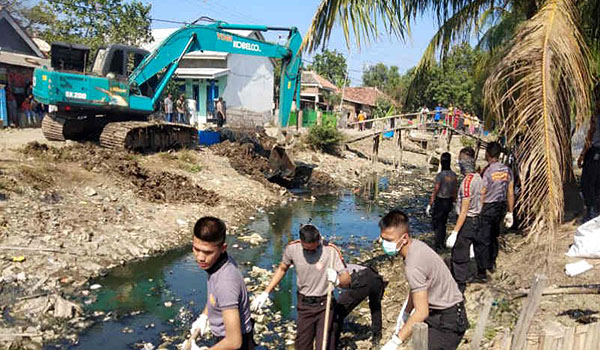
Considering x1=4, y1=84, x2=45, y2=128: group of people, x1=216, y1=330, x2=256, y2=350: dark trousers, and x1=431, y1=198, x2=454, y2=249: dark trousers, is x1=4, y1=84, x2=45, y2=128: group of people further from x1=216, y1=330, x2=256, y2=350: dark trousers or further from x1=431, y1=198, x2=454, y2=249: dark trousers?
x1=216, y1=330, x2=256, y2=350: dark trousers

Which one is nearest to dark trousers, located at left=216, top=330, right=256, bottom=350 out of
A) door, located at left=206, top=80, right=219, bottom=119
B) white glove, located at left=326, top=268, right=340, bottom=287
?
white glove, located at left=326, top=268, right=340, bottom=287

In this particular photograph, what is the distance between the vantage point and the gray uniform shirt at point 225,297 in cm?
264

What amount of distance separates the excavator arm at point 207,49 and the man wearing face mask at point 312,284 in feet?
29.4

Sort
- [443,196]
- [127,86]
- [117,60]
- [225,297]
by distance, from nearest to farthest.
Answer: [225,297] < [443,196] < [127,86] < [117,60]

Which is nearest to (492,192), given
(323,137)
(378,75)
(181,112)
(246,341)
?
(246,341)

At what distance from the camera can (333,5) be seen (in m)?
5.89

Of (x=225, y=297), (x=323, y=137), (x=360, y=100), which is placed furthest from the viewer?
(x=360, y=100)

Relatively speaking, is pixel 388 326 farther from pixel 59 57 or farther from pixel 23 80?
pixel 23 80

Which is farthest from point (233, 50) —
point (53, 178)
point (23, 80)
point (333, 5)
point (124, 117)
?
point (23, 80)

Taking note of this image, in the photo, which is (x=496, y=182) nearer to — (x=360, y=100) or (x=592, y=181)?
(x=592, y=181)

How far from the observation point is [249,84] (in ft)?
95.3

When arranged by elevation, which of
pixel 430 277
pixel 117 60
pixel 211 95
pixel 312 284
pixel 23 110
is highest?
pixel 117 60

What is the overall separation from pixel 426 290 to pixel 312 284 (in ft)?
4.04

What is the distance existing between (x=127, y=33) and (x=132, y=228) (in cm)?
1952
